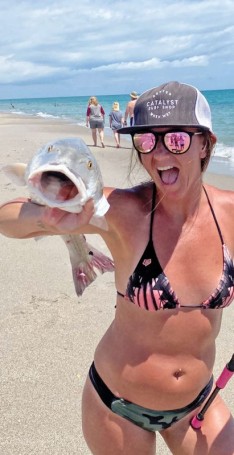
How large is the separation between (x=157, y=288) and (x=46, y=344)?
245cm

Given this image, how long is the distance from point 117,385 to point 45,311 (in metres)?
2.62

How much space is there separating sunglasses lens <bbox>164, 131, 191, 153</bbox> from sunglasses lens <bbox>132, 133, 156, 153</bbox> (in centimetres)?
7

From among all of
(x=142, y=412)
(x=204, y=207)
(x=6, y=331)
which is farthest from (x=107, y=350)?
(x=6, y=331)

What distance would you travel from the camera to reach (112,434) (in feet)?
7.14

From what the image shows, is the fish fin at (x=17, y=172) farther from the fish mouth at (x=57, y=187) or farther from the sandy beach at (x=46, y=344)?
the sandy beach at (x=46, y=344)

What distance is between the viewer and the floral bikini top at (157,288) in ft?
6.55

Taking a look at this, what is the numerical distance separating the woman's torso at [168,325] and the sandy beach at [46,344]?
2.27 feet

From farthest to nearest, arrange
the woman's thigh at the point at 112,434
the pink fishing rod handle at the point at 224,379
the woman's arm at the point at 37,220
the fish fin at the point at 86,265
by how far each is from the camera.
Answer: the fish fin at the point at 86,265, the pink fishing rod handle at the point at 224,379, the woman's thigh at the point at 112,434, the woman's arm at the point at 37,220

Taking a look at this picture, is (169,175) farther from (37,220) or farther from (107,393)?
(107,393)

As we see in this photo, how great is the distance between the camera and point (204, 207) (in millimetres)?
2209

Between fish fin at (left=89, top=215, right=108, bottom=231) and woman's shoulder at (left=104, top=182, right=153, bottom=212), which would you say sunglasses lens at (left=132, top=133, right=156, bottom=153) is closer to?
woman's shoulder at (left=104, top=182, right=153, bottom=212)

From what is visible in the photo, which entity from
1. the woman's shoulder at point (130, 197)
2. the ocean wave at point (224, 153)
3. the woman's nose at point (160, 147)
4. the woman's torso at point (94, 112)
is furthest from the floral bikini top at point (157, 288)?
the woman's torso at point (94, 112)

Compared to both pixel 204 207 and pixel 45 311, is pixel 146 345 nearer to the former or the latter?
pixel 204 207

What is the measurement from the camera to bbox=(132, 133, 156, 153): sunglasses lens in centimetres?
197
